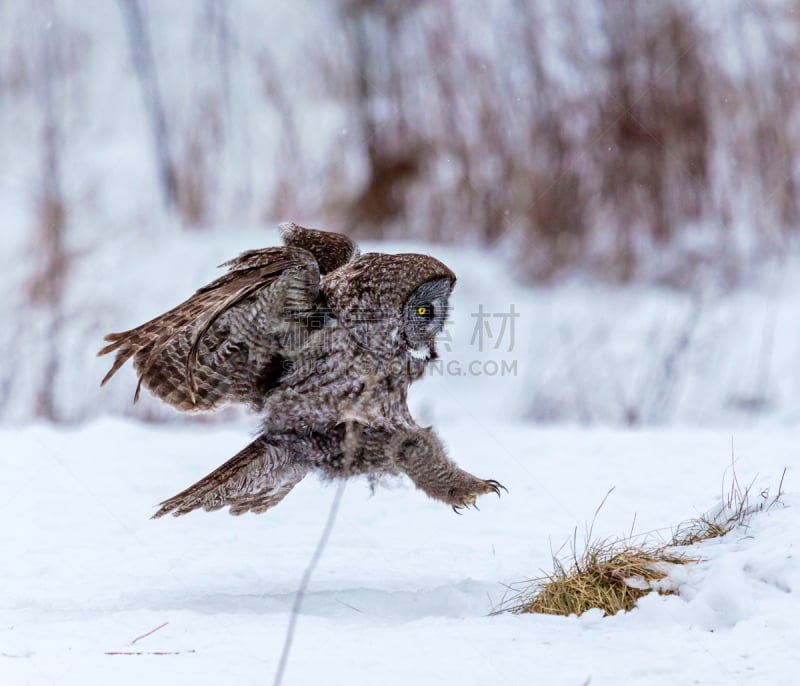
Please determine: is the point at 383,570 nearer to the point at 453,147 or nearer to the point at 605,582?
the point at 605,582

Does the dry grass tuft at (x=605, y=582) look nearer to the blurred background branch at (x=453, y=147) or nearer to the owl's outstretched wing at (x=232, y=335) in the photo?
the owl's outstretched wing at (x=232, y=335)

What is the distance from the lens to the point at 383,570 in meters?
3.27

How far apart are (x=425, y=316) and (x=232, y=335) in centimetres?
70

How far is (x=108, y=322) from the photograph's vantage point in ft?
23.3

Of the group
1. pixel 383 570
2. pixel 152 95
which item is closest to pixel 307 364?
pixel 383 570

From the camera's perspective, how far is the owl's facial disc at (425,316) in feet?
10.5

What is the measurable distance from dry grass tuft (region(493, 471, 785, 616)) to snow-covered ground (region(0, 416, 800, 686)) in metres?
0.07

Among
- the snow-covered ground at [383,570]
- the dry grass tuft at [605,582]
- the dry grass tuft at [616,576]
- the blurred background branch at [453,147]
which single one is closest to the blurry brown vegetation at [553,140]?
the blurred background branch at [453,147]

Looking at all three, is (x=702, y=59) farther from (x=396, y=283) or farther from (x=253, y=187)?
(x=396, y=283)

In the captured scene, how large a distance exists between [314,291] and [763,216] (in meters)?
6.06

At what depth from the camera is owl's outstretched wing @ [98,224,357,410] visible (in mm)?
2977

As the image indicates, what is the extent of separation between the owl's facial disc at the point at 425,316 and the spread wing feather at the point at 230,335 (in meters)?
0.37

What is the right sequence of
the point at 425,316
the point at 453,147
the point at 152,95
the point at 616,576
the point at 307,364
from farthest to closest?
1. the point at 152,95
2. the point at 453,147
3. the point at 425,316
4. the point at 307,364
5. the point at 616,576

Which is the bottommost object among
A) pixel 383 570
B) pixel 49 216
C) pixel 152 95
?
pixel 383 570
